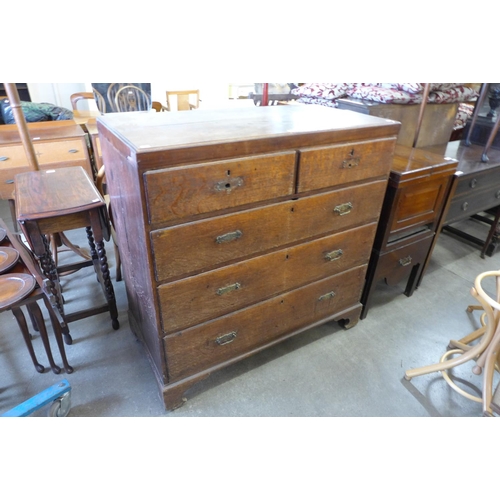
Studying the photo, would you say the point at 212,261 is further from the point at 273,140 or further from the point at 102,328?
the point at 102,328

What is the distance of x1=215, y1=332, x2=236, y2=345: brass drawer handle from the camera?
1.37m

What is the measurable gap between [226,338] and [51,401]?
677 millimetres

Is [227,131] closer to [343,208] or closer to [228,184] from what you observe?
[228,184]

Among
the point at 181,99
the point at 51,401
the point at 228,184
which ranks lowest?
the point at 51,401

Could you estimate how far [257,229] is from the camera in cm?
120

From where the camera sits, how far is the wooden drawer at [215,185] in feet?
3.14

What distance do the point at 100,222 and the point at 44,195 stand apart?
0.82 ft

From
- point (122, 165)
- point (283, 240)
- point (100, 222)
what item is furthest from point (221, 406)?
point (122, 165)

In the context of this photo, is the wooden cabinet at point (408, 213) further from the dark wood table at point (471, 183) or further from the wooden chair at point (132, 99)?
the wooden chair at point (132, 99)

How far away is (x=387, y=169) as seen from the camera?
1411 millimetres

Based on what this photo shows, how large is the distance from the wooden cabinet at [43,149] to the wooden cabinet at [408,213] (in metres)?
2.67

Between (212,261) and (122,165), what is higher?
(122,165)

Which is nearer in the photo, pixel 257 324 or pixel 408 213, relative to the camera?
pixel 257 324

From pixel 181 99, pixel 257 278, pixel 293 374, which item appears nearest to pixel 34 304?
pixel 257 278
